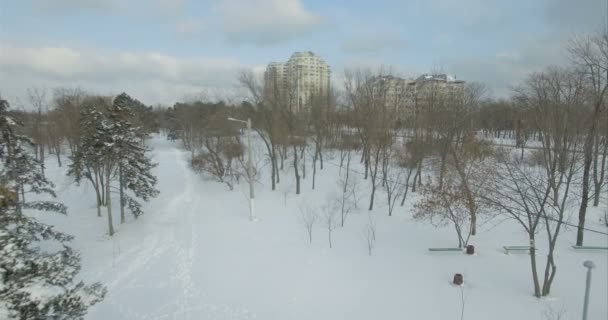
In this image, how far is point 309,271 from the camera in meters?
11.2

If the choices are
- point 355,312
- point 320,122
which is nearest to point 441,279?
point 355,312

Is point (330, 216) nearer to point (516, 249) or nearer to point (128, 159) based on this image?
point (516, 249)

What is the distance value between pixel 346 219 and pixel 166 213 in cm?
1157

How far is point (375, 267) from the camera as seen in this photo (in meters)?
11.4

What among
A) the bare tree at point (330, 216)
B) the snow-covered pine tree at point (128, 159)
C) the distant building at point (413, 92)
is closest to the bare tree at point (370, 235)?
the bare tree at point (330, 216)

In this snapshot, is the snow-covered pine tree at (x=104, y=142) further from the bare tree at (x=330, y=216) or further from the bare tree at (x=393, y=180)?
the bare tree at (x=393, y=180)

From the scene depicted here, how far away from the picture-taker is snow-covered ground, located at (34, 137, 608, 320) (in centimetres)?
868

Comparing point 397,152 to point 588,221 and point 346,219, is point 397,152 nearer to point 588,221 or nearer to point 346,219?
point 346,219

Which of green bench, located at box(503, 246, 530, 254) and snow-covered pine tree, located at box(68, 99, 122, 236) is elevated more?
snow-covered pine tree, located at box(68, 99, 122, 236)

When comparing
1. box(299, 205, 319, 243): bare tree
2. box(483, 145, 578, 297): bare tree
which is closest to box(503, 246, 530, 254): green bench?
box(483, 145, 578, 297): bare tree

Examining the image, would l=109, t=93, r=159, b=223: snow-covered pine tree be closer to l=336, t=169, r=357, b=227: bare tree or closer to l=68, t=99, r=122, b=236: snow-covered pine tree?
l=68, t=99, r=122, b=236: snow-covered pine tree

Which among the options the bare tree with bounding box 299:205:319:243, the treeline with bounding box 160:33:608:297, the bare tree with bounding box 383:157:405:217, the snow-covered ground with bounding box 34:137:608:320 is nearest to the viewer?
the snow-covered ground with bounding box 34:137:608:320

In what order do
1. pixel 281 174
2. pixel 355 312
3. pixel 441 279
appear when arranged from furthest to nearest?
pixel 281 174 → pixel 441 279 → pixel 355 312

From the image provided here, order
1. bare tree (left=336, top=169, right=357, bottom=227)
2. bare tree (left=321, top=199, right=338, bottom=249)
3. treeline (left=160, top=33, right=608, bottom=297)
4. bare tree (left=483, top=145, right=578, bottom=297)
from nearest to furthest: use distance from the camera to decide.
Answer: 1. bare tree (left=483, top=145, right=578, bottom=297)
2. treeline (left=160, top=33, right=608, bottom=297)
3. bare tree (left=321, top=199, right=338, bottom=249)
4. bare tree (left=336, top=169, right=357, bottom=227)
